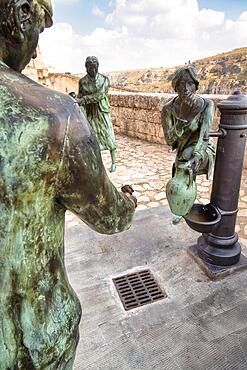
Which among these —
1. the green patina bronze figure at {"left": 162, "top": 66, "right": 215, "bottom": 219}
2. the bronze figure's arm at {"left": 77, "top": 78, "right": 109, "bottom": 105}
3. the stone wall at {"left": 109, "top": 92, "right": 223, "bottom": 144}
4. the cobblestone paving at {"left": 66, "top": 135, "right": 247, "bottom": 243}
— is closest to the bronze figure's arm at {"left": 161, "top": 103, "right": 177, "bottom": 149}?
the green patina bronze figure at {"left": 162, "top": 66, "right": 215, "bottom": 219}

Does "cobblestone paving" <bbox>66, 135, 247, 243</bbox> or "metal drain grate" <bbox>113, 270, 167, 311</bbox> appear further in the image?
"cobblestone paving" <bbox>66, 135, 247, 243</bbox>

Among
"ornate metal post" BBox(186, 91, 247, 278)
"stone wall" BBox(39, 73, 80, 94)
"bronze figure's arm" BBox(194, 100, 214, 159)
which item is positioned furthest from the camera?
"stone wall" BBox(39, 73, 80, 94)

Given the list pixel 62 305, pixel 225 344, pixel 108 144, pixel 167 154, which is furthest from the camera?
pixel 167 154

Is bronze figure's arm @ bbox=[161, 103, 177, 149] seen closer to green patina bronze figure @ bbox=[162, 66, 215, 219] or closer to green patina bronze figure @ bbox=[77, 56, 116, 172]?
green patina bronze figure @ bbox=[162, 66, 215, 219]

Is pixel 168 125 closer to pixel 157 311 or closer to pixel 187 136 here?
pixel 187 136

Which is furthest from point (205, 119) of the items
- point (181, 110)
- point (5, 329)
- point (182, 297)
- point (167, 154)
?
point (167, 154)

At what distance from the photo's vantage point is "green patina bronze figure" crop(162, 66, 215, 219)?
4.98 ft

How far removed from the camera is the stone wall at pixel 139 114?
7.28 metres

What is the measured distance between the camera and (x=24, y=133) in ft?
2.06

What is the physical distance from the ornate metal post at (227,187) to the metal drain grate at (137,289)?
0.41 metres

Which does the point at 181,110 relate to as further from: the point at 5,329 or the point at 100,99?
the point at 100,99

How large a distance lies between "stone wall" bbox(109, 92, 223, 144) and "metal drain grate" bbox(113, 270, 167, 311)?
5.46 m

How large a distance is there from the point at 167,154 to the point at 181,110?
521 centimetres

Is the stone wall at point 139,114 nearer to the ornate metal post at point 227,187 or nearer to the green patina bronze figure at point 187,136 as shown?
the ornate metal post at point 227,187
